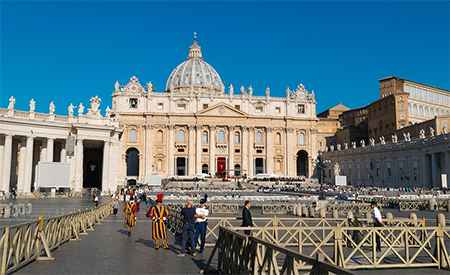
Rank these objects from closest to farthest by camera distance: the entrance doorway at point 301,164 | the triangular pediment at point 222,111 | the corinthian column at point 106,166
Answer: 1. the corinthian column at point 106,166
2. the triangular pediment at point 222,111
3. the entrance doorway at point 301,164

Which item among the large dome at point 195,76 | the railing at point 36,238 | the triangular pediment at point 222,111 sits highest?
the large dome at point 195,76

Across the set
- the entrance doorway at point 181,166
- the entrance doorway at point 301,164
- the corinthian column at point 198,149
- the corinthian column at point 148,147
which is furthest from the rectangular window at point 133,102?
the entrance doorway at point 301,164

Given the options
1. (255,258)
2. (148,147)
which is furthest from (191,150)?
(255,258)

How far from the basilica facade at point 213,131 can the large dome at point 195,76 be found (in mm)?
23055

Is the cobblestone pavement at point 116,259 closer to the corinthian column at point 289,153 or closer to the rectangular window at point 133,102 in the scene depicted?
the rectangular window at point 133,102

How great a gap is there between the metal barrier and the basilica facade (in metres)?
65.1

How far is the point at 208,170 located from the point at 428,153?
41038 millimetres

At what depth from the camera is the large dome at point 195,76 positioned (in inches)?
3989

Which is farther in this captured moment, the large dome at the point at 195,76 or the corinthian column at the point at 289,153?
the large dome at the point at 195,76

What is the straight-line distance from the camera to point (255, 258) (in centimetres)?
631

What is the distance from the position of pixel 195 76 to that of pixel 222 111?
3003 centimetres

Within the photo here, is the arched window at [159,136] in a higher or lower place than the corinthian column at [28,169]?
higher

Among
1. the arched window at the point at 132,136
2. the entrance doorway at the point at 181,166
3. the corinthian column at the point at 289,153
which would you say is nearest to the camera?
the arched window at the point at 132,136

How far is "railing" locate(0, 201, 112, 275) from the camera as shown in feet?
24.8
